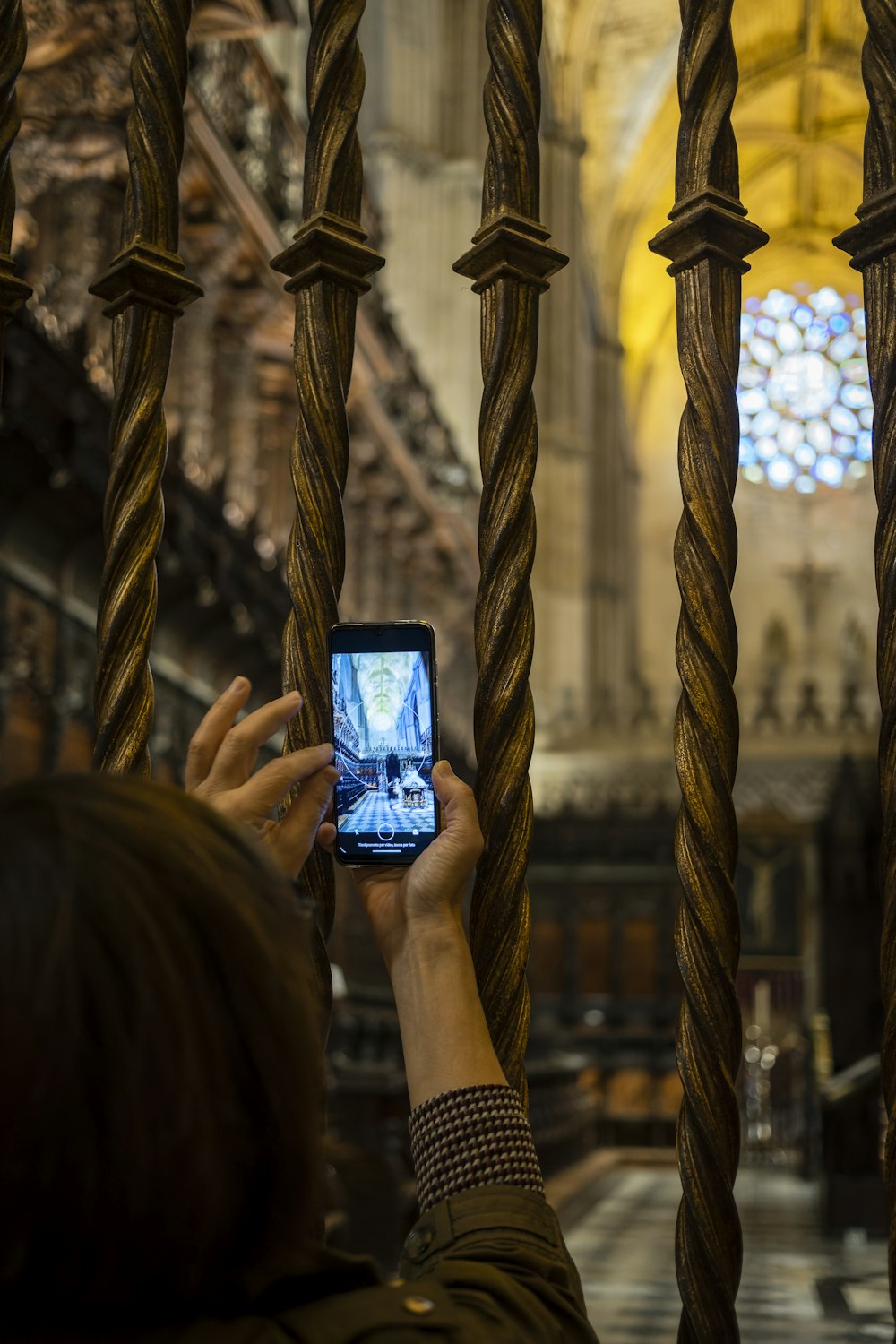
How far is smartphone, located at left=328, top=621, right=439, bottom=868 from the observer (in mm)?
1135

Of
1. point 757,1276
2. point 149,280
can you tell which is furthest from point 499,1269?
point 757,1276

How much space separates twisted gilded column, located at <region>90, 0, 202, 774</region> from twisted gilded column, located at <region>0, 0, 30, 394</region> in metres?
0.08

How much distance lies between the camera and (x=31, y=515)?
5.76m

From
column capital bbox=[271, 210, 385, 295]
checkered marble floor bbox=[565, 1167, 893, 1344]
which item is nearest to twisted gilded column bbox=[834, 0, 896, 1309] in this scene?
column capital bbox=[271, 210, 385, 295]

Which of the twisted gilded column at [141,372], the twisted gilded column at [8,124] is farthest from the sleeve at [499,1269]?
the twisted gilded column at [8,124]

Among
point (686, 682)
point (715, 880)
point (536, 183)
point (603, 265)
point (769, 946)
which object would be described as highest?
point (603, 265)

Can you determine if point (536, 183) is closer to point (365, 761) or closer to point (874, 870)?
point (365, 761)

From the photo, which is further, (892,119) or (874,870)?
(874,870)

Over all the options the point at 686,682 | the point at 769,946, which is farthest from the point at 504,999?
the point at 769,946

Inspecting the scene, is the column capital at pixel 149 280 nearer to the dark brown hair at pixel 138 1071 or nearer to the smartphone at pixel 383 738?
the smartphone at pixel 383 738

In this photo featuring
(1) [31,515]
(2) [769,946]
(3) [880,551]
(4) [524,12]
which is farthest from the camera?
(2) [769,946]

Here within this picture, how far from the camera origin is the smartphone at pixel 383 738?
3.72ft

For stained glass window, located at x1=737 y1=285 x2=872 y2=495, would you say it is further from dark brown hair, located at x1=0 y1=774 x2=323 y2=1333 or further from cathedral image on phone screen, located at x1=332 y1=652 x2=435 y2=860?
dark brown hair, located at x1=0 y1=774 x2=323 y2=1333

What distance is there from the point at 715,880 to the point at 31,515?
4999 mm
